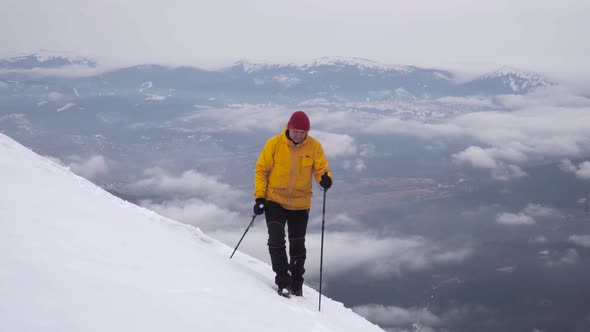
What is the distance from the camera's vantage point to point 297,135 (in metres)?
6.41

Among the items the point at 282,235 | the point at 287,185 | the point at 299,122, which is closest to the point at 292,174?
the point at 287,185

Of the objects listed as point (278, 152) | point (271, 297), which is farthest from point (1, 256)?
point (278, 152)

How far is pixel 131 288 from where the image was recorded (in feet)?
13.1

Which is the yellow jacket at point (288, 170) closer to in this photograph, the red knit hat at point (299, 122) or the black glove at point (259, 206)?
the black glove at point (259, 206)

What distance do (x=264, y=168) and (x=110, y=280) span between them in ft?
10.5

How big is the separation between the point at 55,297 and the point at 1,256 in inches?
29.8

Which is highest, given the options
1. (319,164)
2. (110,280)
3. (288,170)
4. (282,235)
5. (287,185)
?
(319,164)

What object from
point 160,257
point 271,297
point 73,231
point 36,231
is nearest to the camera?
point 36,231

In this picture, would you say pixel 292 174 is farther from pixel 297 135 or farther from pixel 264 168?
pixel 297 135

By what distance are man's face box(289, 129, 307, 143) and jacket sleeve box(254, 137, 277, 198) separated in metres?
0.31

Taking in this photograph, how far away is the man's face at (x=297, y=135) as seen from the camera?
6355mm

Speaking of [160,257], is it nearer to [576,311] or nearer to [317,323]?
[317,323]

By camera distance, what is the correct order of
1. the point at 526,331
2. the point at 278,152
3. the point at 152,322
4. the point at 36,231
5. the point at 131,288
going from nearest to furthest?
1. the point at 152,322
2. the point at 131,288
3. the point at 36,231
4. the point at 278,152
5. the point at 526,331

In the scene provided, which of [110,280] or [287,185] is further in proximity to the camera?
[287,185]
